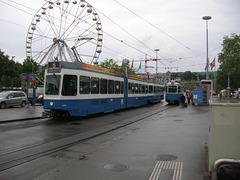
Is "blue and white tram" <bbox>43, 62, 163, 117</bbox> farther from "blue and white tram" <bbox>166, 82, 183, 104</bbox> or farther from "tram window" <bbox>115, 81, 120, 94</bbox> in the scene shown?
"blue and white tram" <bbox>166, 82, 183, 104</bbox>

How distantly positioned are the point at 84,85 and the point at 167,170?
1003cm

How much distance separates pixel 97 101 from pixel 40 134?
22.4ft

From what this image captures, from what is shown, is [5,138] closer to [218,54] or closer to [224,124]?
[224,124]

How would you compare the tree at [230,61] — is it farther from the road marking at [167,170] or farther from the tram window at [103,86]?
the road marking at [167,170]

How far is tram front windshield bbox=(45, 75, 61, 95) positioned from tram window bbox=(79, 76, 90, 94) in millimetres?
1422

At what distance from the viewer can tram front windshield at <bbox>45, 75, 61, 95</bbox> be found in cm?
1345

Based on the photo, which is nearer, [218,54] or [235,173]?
[235,173]

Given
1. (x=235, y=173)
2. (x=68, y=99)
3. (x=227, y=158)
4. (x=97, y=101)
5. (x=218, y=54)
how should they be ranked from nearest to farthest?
(x=235, y=173), (x=227, y=158), (x=68, y=99), (x=97, y=101), (x=218, y=54)

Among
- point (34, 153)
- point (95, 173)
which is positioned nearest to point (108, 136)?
point (34, 153)

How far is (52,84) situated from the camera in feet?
44.7

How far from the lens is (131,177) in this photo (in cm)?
490

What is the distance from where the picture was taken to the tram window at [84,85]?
46.7ft

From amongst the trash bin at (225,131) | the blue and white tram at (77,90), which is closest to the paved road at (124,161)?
the trash bin at (225,131)

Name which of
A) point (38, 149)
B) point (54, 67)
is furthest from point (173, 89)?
point (38, 149)
